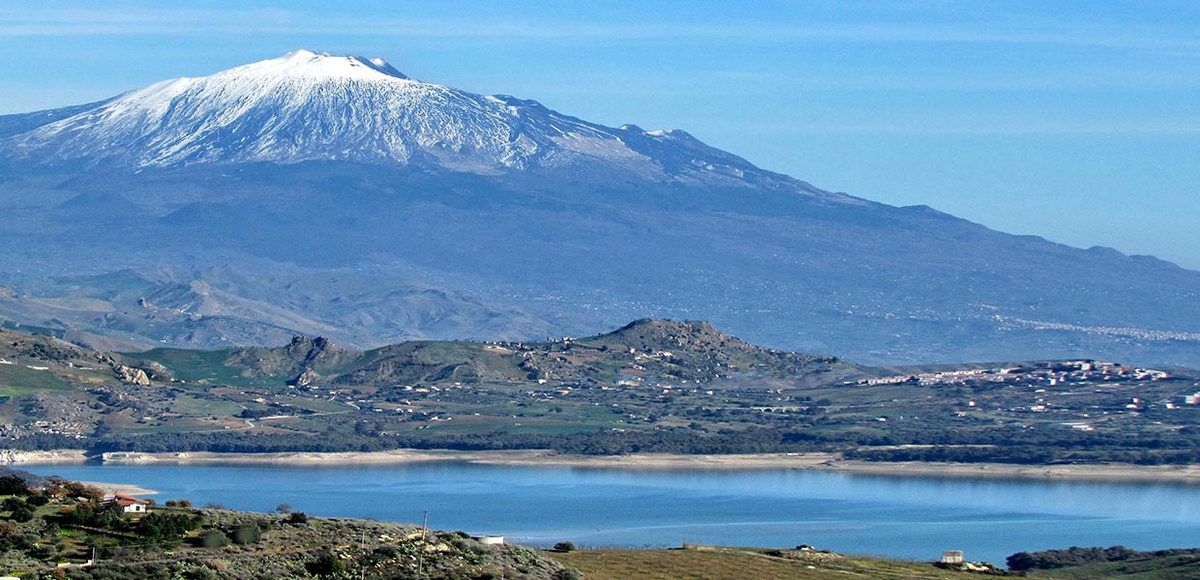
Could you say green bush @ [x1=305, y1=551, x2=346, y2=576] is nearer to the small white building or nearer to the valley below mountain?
the small white building

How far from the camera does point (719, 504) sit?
112 metres

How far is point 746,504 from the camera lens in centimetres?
11231

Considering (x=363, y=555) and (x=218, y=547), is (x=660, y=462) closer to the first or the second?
(x=363, y=555)

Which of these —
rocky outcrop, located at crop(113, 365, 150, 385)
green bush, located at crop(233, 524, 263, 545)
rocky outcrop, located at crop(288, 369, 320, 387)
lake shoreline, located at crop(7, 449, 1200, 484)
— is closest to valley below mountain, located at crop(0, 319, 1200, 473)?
rocky outcrop, located at crop(113, 365, 150, 385)

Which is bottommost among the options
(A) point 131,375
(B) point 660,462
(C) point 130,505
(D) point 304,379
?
(C) point 130,505

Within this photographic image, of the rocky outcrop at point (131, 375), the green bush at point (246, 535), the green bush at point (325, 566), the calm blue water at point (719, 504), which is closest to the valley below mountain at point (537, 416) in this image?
the rocky outcrop at point (131, 375)

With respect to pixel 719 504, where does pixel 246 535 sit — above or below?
below

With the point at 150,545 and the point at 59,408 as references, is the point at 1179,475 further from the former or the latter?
the point at 150,545

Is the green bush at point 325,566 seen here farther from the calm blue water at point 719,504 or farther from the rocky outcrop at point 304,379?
the rocky outcrop at point 304,379

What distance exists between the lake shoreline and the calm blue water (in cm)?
375

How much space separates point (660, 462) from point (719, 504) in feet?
123

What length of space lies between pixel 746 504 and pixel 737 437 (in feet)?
160

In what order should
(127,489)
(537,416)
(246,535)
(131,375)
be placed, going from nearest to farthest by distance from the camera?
(246,535)
(127,489)
(131,375)
(537,416)

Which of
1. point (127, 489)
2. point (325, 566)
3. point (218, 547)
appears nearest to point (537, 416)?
point (127, 489)
